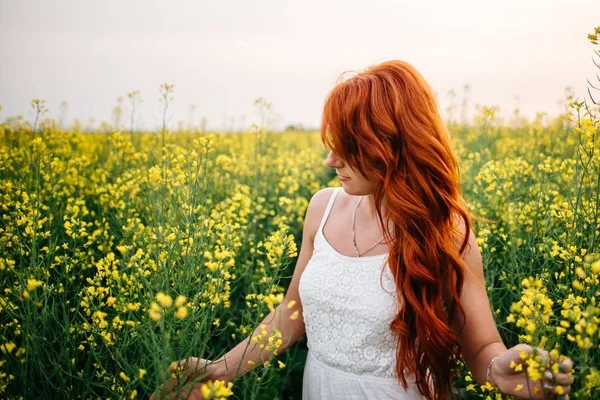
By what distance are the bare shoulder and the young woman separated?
0.80 feet

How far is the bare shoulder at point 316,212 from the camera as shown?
182cm

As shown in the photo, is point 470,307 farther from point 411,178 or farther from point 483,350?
point 411,178

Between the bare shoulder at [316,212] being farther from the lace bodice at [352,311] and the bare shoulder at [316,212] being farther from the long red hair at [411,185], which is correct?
the long red hair at [411,185]

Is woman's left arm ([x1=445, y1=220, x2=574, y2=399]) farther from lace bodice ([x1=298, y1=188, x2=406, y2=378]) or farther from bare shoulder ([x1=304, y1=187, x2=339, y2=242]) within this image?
bare shoulder ([x1=304, y1=187, x2=339, y2=242])

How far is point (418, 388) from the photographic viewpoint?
149 centimetres

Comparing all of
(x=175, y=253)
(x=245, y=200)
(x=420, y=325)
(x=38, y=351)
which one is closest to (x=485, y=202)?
(x=245, y=200)

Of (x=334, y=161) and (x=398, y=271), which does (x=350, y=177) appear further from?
(x=398, y=271)

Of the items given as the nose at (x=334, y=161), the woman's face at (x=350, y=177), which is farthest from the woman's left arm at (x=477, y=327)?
the nose at (x=334, y=161)

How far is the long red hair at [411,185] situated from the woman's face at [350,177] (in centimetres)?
2

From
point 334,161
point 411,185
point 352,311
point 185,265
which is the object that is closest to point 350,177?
point 334,161

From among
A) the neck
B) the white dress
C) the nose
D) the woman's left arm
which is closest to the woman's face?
the nose

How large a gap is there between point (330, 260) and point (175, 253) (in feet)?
1.77

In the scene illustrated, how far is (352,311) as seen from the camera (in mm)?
1496

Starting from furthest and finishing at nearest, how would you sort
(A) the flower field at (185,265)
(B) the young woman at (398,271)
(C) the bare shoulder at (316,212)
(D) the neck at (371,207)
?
1. (C) the bare shoulder at (316,212)
2. (D) the neck at (371,207)
3. (B) the young woman at (398,271)
4. (A) the flower field at (185,265)
